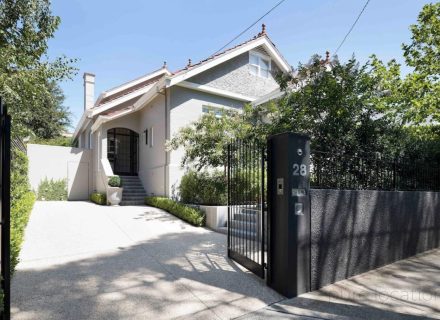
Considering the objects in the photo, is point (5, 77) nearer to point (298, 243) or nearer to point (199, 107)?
point (298, 243)

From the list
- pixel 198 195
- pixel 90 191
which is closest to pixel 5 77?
pixel 198 195

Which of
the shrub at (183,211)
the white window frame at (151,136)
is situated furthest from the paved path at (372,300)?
the white window frame at (151,136)

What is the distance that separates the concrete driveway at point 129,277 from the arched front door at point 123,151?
27.0 ft

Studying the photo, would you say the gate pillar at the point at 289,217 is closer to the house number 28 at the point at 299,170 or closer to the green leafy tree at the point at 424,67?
the house number 28 at the point at 299,170

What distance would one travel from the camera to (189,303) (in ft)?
12.8

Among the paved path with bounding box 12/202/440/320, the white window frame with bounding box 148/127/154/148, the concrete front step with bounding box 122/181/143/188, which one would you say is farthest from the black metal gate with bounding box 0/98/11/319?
the concrete front step with bounding box 122/181/143/188

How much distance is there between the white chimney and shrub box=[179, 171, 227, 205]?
1214cm

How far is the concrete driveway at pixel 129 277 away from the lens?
370 centimetres

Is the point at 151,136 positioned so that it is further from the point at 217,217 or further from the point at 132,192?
the point at 217,217

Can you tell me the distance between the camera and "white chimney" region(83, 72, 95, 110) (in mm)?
20000

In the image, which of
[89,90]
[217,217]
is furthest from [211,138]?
[89,90]

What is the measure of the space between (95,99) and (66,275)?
18.0 meters

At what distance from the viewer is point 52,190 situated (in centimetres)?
1567

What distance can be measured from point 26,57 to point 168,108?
6.63m
